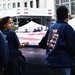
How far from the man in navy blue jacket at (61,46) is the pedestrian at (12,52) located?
0.79 meters

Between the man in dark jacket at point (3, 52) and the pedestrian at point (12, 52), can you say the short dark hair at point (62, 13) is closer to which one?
the man in dark jacket at point (3, 52)

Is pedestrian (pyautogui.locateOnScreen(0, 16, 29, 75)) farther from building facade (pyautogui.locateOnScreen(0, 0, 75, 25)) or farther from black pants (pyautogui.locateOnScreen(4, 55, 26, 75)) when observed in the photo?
building facade (pyautogui.locateOnScreen(0, 0, 75, 25))

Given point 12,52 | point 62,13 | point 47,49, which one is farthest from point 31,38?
point 62,13

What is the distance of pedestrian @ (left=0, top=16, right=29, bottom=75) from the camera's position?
5.24 metres

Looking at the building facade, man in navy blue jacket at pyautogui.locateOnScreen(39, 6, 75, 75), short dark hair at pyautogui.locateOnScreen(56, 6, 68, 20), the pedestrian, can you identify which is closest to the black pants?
the pedestrian

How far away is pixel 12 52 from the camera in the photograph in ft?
17.2

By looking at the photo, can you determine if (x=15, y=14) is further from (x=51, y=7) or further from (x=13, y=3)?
(x=13, y=3)

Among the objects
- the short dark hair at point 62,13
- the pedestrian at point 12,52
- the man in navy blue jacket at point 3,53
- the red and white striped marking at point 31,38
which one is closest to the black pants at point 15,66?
the pedestrian at point 12,52

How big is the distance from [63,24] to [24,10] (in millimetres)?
46273

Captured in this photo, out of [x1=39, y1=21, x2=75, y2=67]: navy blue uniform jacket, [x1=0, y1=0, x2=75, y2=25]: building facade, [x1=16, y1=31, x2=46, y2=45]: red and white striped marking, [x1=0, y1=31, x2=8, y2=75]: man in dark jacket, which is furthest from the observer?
[x1=0, y1=0, x2=75, y2=25]: building facade

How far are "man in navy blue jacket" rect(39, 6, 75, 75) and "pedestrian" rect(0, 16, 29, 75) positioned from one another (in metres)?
0.79

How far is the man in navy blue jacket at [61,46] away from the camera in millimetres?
4445

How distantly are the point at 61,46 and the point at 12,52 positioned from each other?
1040mm

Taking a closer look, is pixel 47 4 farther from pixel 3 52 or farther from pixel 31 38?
pixel 3 52
